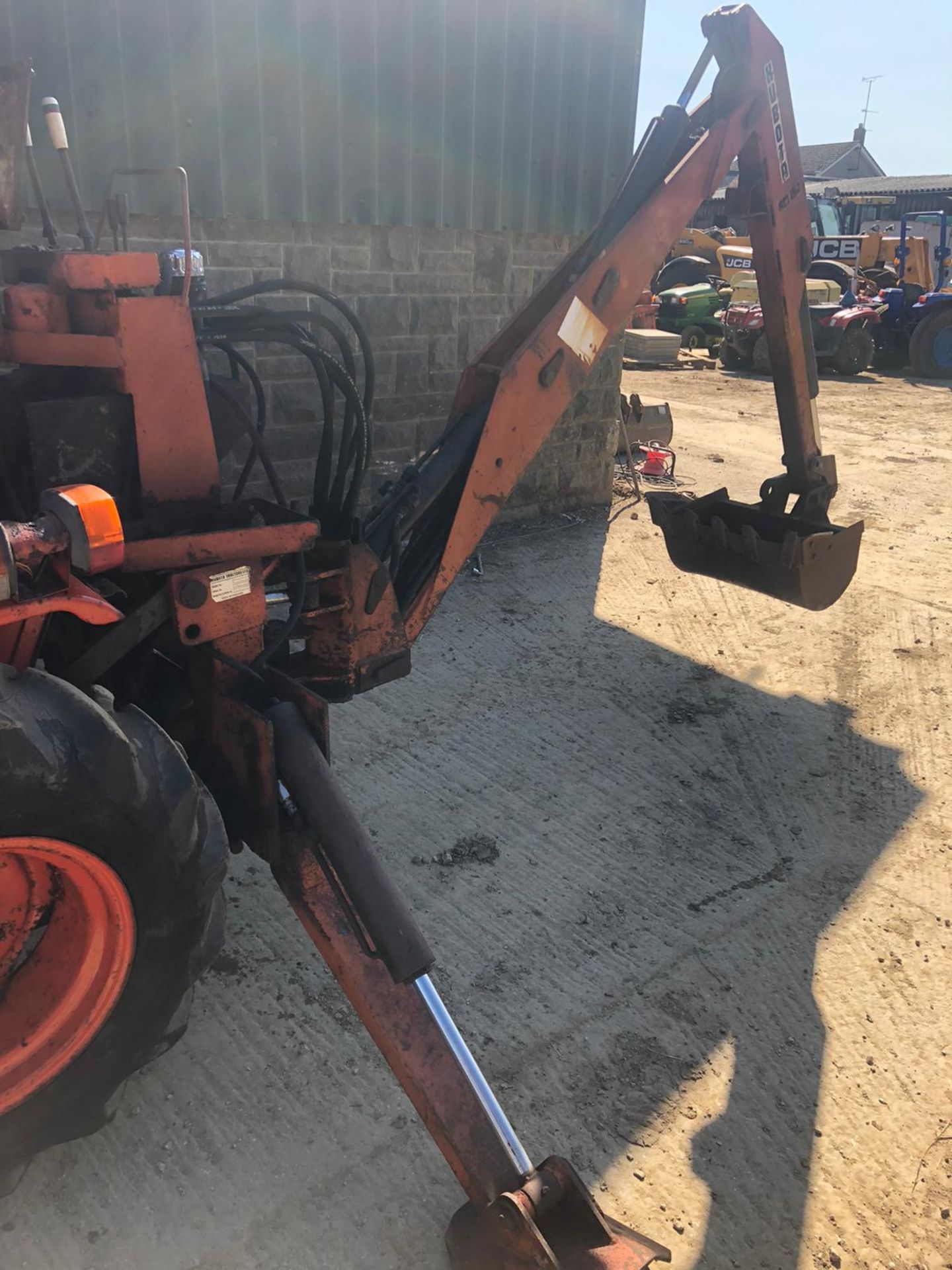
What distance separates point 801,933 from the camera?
3.22m

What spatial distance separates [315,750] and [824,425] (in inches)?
435

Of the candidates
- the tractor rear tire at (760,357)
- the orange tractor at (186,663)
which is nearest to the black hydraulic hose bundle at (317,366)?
the orange tractor at (186,663)

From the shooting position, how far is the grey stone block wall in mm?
5137

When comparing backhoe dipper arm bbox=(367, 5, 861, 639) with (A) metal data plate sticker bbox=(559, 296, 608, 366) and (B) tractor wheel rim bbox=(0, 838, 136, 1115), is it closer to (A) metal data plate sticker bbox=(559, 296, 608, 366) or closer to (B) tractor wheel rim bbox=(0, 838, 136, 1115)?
(A) metal data plate sticker bbox=(559, 296, 608, 366)

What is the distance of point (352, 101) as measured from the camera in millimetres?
5301

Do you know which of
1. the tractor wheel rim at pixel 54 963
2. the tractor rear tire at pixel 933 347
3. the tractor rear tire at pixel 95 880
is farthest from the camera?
the tractor rear tire at pixel 933 347

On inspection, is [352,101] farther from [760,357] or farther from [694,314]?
[694,314]

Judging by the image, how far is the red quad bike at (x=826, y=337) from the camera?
15.7m

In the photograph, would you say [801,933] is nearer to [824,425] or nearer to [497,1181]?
[497,1181]

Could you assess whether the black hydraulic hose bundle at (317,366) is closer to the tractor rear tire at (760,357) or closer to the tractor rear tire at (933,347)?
the tractor rear tire at (760,357)

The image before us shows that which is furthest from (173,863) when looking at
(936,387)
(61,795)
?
(936,387)

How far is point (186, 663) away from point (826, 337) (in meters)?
15.3

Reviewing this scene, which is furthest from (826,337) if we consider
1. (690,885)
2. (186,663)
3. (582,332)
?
(186,663)

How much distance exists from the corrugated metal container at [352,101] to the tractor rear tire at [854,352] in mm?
10490
